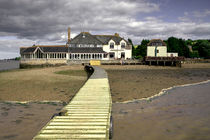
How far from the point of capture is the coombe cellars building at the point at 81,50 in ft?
173

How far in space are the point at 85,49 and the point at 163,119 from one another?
50.8m

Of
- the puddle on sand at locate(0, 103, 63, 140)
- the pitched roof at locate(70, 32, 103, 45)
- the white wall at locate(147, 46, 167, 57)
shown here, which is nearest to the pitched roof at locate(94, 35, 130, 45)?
the pitched roof at locate(70, 32, 103, 45)

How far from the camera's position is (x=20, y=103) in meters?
11.7

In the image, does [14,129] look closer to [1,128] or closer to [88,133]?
[1,128]

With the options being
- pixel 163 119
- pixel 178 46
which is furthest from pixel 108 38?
pixel 163 119

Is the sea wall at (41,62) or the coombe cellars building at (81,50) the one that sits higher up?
the coombe cellars building at (81,50)

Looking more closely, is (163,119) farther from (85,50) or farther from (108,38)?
(108,38)

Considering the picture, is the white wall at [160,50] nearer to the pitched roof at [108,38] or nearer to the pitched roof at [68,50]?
the pitched roof at [108,38]

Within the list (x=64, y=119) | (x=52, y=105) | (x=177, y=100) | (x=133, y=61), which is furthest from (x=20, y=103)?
(x=133, y=61)

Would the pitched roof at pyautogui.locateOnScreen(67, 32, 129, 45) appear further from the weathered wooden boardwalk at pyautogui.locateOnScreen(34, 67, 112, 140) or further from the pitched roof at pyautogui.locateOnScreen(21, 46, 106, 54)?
the weathered wooden boardwalk at pyautogui.locateOnScreen(34, 67, 112, 140)

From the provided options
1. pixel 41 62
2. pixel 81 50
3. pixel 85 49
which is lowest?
pixel 41 62

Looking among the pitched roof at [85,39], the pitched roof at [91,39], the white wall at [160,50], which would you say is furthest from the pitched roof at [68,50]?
the white wall at [160,50]

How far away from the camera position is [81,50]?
56.9 metres

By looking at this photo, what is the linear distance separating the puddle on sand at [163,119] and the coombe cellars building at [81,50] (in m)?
42.5
